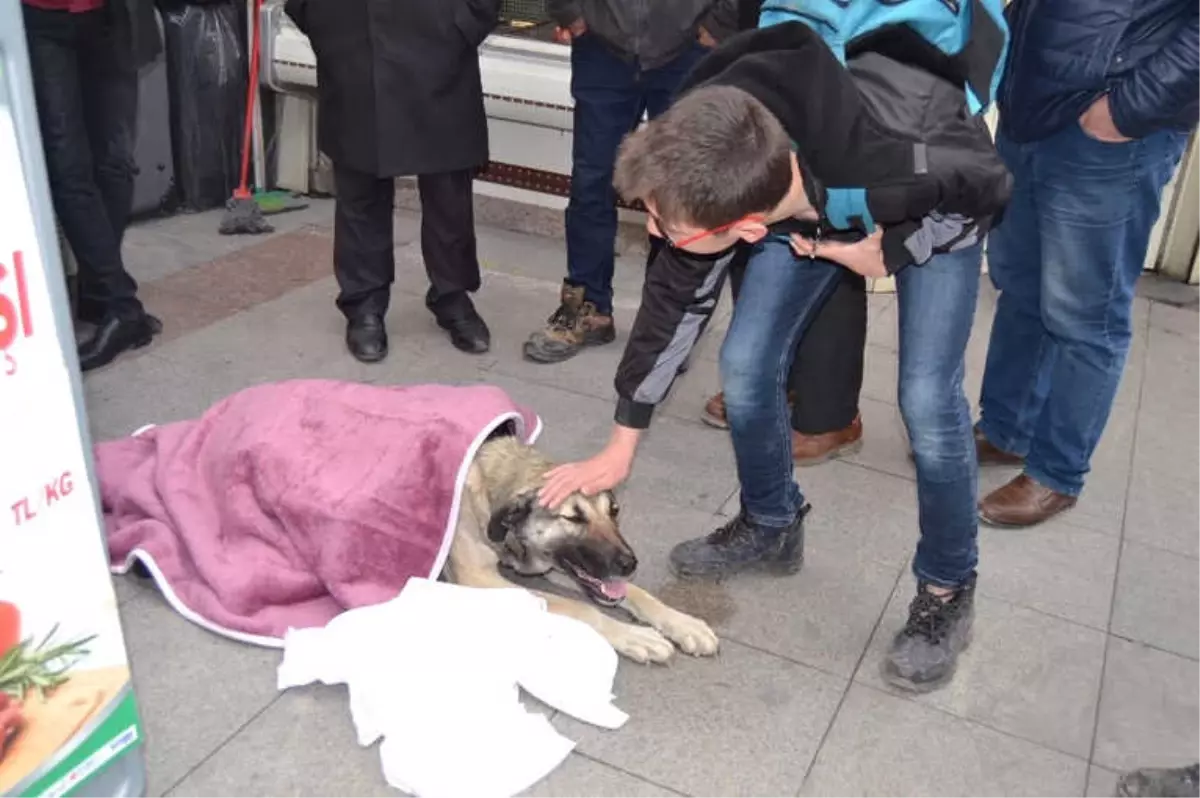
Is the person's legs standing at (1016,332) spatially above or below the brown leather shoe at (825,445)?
above

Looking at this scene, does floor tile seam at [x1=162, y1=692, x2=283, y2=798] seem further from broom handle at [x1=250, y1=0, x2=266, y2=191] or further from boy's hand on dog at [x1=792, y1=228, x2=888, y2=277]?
broom handle at [x1=250, y1=0, x2=266, y2=191]

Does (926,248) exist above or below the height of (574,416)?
above

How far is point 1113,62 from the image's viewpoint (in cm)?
268

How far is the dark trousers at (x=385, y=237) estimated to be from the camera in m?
4.01

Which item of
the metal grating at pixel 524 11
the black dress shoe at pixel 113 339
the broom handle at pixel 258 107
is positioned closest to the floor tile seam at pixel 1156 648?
the black dress shoe at pixel 113 339

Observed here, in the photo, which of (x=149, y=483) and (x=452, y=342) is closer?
(x=149, y=483)

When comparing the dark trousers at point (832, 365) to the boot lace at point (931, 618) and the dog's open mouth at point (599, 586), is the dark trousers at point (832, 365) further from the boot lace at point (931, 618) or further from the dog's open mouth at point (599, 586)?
the dog's open mouth at point (599, 586)

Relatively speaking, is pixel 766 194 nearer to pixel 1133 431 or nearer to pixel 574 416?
pixel 574 416

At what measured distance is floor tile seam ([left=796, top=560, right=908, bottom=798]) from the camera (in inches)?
89.2

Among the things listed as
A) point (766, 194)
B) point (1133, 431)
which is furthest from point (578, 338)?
point (766, 194)

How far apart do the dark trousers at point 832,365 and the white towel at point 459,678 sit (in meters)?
1.27

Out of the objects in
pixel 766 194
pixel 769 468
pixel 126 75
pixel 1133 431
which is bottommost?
pixel 1133 431

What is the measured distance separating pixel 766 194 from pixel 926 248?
456 mm

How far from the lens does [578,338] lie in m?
4.20
